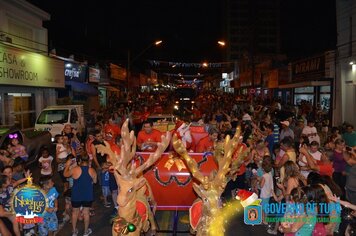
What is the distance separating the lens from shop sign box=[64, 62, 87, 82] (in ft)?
93.4

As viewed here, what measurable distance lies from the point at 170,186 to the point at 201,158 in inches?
30.5

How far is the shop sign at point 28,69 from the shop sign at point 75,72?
57.5 inches

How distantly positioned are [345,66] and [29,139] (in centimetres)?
1589

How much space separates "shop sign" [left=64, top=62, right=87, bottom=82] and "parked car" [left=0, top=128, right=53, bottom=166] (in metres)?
14.0

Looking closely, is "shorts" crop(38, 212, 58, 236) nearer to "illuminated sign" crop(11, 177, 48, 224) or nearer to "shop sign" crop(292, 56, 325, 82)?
"illuminated sign" crop(11, 177, 48, 224)

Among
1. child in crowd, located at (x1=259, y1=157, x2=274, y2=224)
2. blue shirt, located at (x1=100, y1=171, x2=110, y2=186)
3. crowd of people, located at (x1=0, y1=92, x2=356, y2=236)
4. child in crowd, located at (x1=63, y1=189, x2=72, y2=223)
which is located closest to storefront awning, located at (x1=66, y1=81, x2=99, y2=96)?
crowd of people, located at (x1=0, y1=92, x2=356, y2=236)

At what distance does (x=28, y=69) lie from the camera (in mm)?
21969

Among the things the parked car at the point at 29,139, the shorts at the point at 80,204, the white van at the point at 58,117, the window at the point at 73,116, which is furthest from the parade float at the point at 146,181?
the window at the point at 73,116

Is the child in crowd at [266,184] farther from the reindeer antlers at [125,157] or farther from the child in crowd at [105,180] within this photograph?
the child in crowd at [105,180]

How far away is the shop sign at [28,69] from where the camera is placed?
19203 mm

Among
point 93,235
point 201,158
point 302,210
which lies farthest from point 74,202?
point 302,210

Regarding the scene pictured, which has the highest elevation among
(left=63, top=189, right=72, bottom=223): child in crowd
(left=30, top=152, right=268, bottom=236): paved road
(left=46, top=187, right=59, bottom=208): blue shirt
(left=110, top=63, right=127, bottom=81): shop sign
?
(left=110, top=63, right=127, bottom=81): shop sign

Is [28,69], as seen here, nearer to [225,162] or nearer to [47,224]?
[47,224]

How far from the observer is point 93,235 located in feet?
26.7
